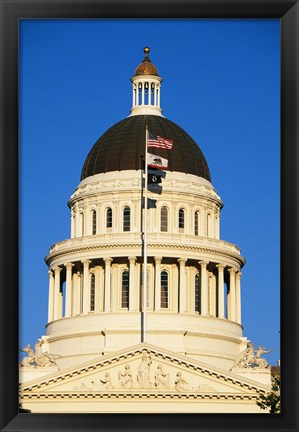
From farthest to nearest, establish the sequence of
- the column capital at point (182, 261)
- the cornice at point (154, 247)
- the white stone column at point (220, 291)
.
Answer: the white stone column at point (220, 291)
the column capital at point (182, 261)
the cornice at point (154, 247)

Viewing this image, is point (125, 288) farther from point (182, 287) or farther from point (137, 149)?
point (137, 149)

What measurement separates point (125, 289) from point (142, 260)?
2.59 metres

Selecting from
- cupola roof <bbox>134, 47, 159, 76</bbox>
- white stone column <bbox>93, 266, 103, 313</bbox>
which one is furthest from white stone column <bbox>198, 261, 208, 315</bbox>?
cupola roof <bbox>134, 47, 159, 76</bbox>

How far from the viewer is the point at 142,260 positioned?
9900cm

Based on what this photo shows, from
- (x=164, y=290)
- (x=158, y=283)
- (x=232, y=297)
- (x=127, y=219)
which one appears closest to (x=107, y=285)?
(x=158, y=283)

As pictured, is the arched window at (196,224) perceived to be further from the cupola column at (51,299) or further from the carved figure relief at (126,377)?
the carved figure relief at (126,377)

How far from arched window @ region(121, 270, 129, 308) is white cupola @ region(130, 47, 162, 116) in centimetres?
1285

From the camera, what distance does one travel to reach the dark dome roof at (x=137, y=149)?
101 metres
